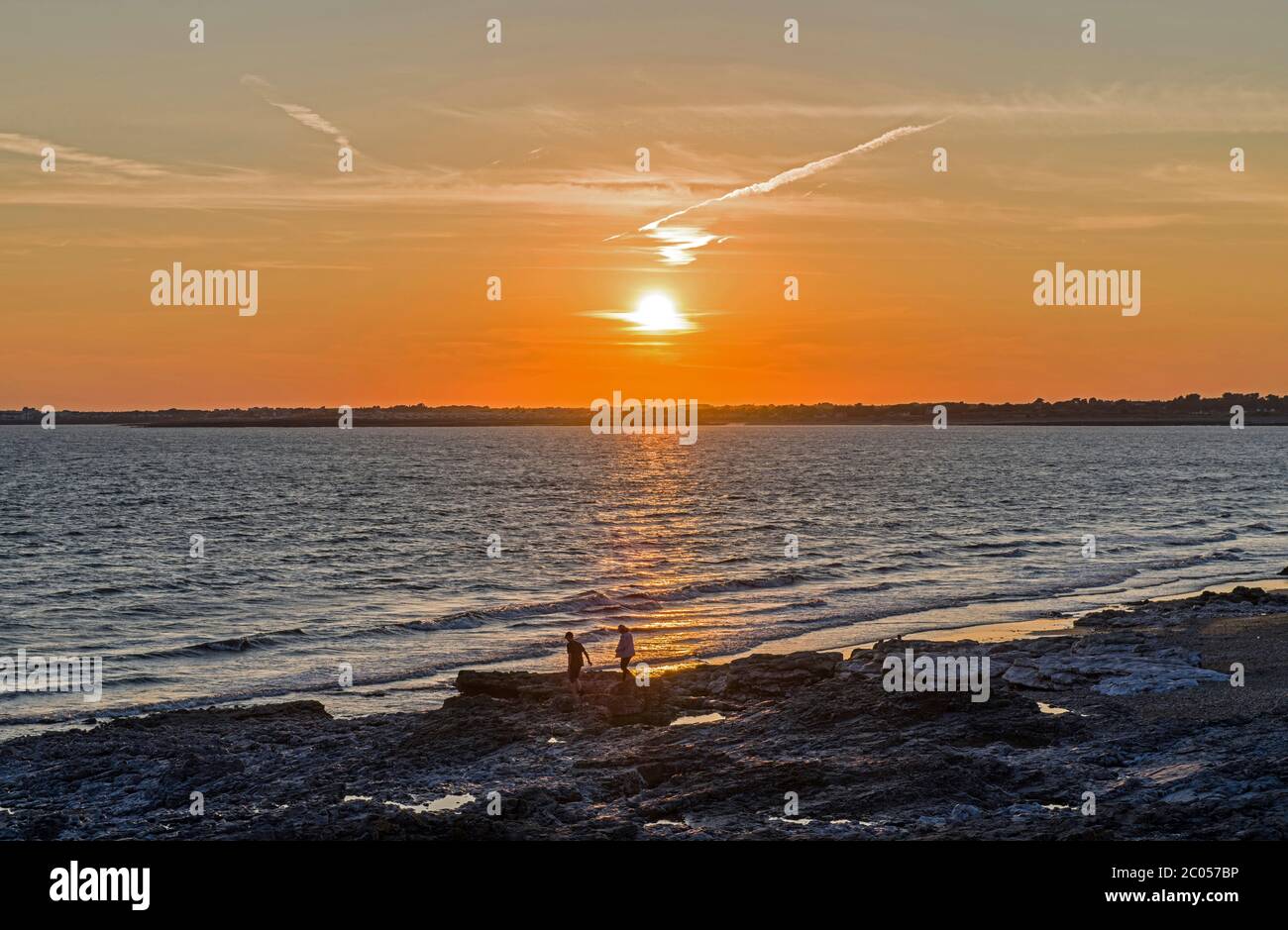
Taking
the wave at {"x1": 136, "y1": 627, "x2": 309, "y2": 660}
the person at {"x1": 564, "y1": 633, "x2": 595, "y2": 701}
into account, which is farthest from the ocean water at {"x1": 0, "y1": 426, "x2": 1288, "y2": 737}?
the person at {"x1": 564, "y1": 633, "x2": 595, "y2": 701}

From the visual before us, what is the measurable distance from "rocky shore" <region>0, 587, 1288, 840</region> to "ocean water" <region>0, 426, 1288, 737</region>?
508cm

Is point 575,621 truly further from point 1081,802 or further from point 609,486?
point 609,486

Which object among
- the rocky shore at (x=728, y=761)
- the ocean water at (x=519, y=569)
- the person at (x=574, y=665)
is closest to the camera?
the rocky shore at (x=728, y=761)

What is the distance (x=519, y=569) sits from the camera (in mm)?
57906

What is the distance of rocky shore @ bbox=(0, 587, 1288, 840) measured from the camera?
17.1 meters

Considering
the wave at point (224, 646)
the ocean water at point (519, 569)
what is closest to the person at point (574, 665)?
the ocean water at point (519, 569)

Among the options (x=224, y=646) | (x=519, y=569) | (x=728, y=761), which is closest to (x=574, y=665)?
(x=728, y=761)

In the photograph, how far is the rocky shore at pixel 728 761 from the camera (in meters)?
17.1

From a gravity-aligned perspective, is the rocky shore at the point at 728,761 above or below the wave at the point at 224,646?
above

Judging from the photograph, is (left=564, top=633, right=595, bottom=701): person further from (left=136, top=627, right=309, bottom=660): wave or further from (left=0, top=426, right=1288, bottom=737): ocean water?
(left=136, top=627, right=309, bottom=660): wave

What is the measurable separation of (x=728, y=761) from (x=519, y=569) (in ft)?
125

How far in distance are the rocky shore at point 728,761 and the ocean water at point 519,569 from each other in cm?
508

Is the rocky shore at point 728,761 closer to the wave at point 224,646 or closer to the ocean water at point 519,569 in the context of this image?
the ocean water at point 519,569
